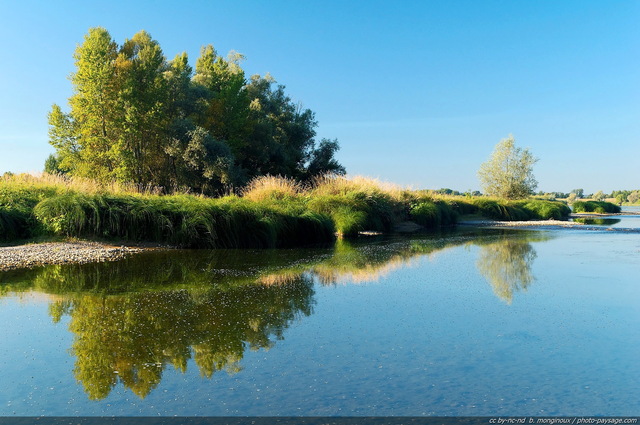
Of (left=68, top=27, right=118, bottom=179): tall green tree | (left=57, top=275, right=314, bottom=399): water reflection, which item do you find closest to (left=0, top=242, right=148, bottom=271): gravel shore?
(left=57, top=275, right=314, bottom=399): water reflection

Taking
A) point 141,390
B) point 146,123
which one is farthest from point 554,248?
point 146,123

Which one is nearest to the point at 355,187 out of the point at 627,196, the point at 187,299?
the point at 187,299

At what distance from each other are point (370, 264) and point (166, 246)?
4493mm

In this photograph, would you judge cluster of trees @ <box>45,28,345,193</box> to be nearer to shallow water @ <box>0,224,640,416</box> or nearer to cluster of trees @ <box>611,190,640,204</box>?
shallow water @ <box>0,224,640,416</box>

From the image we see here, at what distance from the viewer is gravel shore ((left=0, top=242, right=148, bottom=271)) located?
23.3ft

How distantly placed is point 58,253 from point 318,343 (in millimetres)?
6373

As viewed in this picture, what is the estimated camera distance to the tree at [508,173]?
1490 inches

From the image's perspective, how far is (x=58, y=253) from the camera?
7.84m

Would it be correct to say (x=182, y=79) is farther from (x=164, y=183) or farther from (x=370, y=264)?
(x=370, y=264)

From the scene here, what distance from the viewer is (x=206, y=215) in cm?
976

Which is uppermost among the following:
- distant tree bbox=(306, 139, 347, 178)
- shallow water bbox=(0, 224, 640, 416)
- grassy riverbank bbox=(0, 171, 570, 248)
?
distant tree bbox=(306, 139, 347, 178)

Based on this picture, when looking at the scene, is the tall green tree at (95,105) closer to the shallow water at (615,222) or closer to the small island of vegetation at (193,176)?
the small island of vegetation at (193,176)

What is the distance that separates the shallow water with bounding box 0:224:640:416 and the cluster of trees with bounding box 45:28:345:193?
1579 centimetres

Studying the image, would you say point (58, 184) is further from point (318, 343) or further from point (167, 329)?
point (318, 343)
